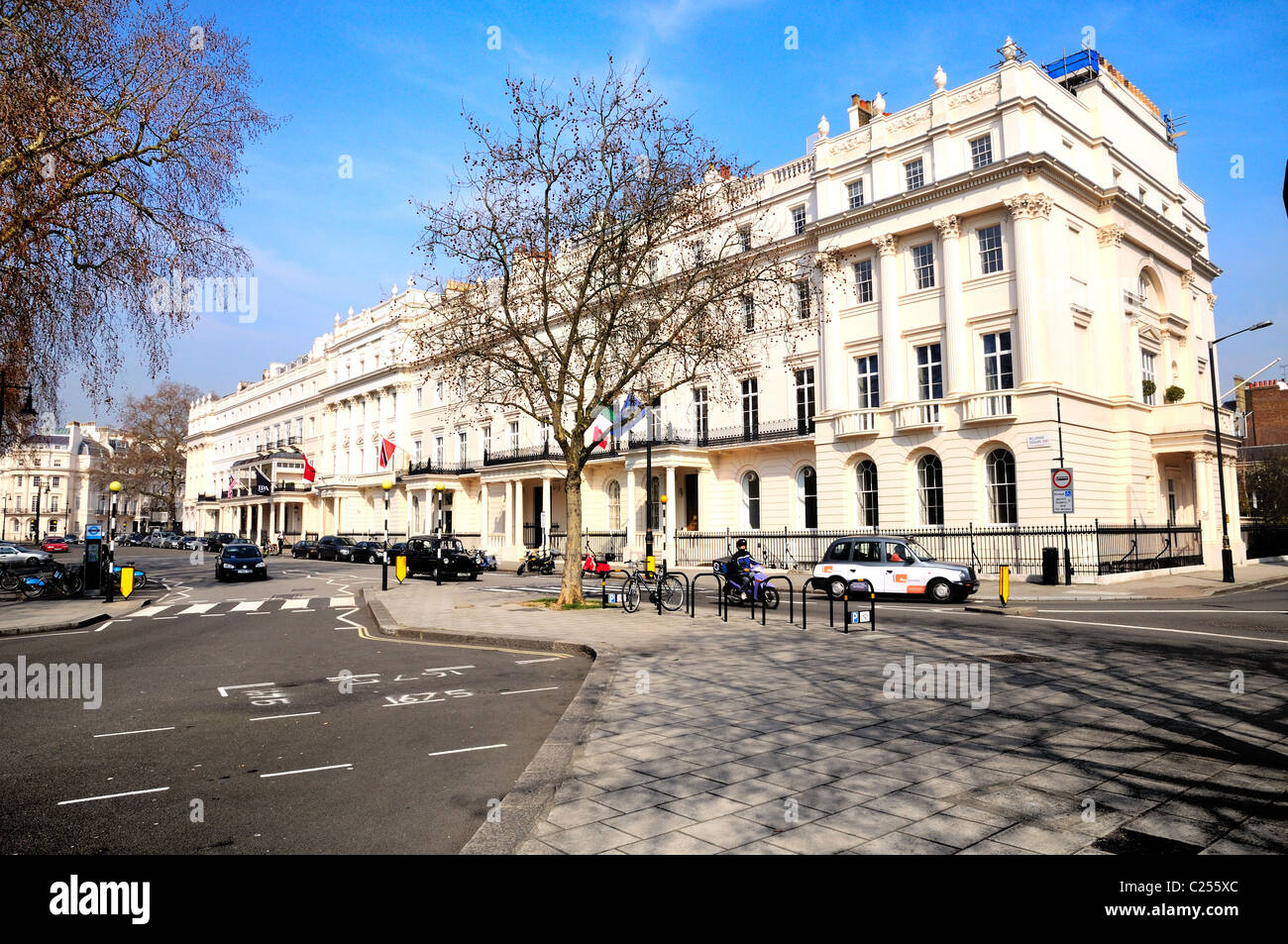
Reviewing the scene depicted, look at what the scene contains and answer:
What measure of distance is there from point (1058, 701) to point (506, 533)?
45738mm

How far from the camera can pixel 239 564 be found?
32.2 meters

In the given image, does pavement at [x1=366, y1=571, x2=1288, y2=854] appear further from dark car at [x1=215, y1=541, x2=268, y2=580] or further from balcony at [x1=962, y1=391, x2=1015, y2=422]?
dark car at [x1=215, y1=541, x2=268, y2=580]

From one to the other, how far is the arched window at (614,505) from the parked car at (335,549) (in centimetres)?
1905

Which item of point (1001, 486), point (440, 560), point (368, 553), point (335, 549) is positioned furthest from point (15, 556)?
point (1001, 486)

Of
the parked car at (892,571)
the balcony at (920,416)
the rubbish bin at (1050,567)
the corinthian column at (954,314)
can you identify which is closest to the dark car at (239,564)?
the parked car at (892,571)

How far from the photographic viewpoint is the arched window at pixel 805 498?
3728 cm

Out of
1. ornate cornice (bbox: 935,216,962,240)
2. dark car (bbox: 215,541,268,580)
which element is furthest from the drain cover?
dark car (bbox: 215,541,268,580)

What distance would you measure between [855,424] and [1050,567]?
33.9 ft

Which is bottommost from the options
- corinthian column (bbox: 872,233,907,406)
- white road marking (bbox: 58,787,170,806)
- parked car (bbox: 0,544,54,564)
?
white road marking (bbox: 58,787,170,806)

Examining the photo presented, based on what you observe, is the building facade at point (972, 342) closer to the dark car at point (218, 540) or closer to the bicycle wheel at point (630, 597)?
the bicycle wheel at point (630, 597)

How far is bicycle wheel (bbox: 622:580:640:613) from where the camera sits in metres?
18.6

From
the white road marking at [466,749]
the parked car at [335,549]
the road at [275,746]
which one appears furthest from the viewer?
the parked car at [335,549]

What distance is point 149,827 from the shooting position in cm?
488

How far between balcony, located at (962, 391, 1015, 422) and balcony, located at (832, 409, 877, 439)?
3894 millimetres
